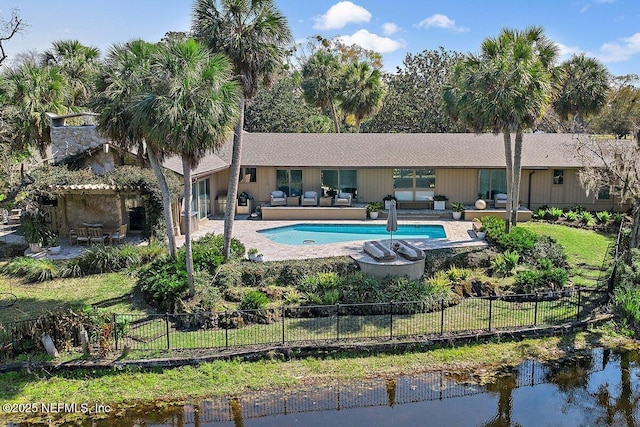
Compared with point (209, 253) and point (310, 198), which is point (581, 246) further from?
point (209, 253)

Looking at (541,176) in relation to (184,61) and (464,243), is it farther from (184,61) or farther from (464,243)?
(184,61)

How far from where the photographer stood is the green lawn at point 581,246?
18641 mm

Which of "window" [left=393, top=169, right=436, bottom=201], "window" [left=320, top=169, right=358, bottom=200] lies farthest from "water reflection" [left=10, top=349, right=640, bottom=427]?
"window" [left=320, top=169, right=358, bottom=200]

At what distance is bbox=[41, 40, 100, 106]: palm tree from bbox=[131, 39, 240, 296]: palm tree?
17.5 meters

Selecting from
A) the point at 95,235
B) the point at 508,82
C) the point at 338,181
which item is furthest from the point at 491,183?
the point at 95,235

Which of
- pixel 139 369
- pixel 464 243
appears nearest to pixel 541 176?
pixel 464 243

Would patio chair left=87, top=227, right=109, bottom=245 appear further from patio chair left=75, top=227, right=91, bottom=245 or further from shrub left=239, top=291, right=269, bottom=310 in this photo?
shrub left=239, top=291, right=269, bottom=310

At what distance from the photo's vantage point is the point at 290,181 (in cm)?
2911

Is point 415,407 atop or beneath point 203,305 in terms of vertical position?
beneath

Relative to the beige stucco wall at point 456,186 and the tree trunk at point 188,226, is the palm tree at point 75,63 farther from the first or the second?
the tree trunk at point 188,226

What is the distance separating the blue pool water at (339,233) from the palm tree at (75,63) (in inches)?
542

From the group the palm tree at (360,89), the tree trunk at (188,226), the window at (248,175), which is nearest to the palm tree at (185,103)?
the tree trunk at (188,226)

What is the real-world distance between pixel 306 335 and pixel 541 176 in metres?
18.9

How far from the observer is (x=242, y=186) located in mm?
28938
